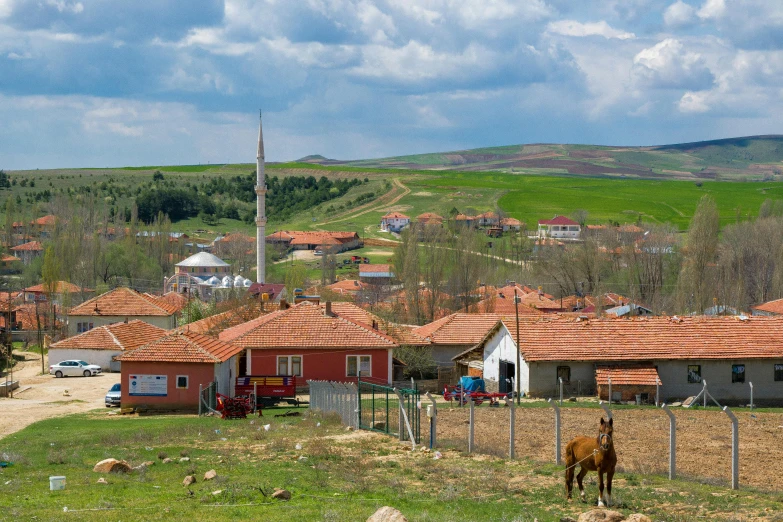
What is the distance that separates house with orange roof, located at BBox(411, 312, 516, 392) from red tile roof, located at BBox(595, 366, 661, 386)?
144 inches

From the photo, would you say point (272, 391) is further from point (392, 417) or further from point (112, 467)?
point (112, 467)

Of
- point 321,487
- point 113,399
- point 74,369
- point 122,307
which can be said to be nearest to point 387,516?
point 321,487

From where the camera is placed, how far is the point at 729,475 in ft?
57.0

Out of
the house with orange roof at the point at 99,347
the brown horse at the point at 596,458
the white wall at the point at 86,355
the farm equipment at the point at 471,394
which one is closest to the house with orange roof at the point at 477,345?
the farm equipment at the point at 471,394

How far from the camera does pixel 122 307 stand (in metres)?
59.3

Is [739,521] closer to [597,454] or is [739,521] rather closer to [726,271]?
[597,454]

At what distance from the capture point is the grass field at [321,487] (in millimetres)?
12820

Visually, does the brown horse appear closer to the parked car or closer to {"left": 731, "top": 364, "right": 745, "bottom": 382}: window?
the parked car

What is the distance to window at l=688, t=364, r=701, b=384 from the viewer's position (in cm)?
3647

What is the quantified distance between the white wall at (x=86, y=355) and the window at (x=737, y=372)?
3046 centimetres

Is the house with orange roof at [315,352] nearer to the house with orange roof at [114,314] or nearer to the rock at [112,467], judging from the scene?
the rock at [112,467]

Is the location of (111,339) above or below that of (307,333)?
below

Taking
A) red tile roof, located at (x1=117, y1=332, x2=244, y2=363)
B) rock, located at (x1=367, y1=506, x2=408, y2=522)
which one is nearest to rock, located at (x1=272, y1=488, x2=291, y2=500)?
rock, located at (x1=367, y1=506, x2=408, y2=522)

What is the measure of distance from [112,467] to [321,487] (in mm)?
4412
